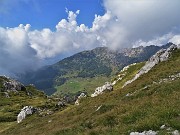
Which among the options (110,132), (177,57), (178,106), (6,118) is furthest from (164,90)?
(6,118)

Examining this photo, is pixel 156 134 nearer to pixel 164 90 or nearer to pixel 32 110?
pixel 164 90

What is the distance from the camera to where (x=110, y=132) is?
23234 mm

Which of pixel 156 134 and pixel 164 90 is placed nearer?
pixel 156 134

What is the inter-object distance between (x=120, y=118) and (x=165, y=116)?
5.77m

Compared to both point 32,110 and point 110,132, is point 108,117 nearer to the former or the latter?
point 110,132

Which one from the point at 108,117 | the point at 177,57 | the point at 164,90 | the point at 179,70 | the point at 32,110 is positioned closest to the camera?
the point at 108,117

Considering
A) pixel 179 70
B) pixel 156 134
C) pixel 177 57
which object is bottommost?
pixel 156 134

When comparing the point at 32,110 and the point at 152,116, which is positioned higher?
the point at 32,110

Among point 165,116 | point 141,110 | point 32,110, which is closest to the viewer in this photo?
point 165,116

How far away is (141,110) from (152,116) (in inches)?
157

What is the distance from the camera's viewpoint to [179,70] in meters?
53.8

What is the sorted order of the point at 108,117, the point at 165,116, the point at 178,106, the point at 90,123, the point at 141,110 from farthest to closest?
the point at 90,123
the point at 108,117
the point at 141,110
the point at 178,106
the point at 165,116

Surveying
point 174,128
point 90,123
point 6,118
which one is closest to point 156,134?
point 174,128

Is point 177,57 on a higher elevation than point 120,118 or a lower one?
higher
